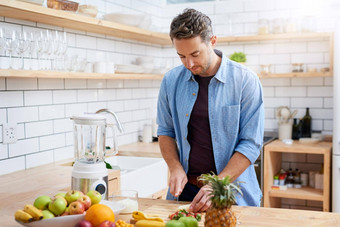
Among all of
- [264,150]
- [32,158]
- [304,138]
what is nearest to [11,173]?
[32,158]

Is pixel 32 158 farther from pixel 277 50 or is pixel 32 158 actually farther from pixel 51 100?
pixel 277 50

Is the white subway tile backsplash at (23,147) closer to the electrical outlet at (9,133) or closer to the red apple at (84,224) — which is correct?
the electrical outlet at (9,133)

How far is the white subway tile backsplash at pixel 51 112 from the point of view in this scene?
3289mm

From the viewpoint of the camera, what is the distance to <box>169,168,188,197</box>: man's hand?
7.00 ft

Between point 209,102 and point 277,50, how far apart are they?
2751mm

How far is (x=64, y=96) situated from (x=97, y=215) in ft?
6.71

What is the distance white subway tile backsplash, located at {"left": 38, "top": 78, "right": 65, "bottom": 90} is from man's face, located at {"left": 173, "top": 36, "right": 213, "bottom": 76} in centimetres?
142

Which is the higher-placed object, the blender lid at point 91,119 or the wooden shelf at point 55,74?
the wooden shelf at point 55,74

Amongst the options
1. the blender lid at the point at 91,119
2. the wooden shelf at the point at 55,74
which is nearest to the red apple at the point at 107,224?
the blender lid at the point at 91,119

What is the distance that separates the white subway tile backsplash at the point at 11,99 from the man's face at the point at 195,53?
4.43 ft

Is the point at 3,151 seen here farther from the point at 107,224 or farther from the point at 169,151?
the point at 107,224

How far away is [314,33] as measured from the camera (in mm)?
4465

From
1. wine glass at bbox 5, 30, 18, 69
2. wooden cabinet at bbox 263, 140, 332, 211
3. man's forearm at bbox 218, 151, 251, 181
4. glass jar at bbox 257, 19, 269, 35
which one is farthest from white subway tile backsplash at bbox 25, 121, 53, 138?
glass jar at bbox 257, 19, 269, 35

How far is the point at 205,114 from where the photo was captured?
235 cm
